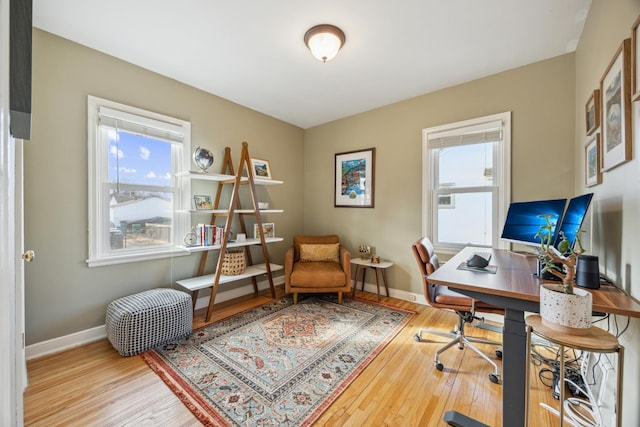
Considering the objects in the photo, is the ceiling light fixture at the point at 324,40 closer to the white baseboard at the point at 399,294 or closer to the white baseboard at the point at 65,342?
the white baseboard at the point at 399,294

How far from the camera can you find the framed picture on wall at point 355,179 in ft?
11.5

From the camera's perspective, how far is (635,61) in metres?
1.06

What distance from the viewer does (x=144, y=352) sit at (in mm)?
2037

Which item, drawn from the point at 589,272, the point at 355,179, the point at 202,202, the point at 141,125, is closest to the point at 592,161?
the point at 589,272

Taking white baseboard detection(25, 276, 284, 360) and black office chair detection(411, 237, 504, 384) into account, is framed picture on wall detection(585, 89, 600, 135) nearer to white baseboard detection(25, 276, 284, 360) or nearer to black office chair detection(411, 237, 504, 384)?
black office chair detection(411, 237, 504, 384)

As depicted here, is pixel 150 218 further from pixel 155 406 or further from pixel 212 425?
pixel 212 425

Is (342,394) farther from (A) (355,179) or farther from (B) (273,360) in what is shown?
(A) (355,179)

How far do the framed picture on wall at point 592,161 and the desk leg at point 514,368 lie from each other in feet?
3.68

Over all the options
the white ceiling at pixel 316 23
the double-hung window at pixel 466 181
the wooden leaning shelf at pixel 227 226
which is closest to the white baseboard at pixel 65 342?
the wooden leaning shelf at pixel 227 226

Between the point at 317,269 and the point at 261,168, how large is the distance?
62.3 inches

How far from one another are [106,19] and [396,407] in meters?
3.28

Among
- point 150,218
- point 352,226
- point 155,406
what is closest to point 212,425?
point 155,406

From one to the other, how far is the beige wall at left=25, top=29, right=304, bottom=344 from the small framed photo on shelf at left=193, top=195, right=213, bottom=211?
0.66m

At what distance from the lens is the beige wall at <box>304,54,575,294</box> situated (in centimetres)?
229
